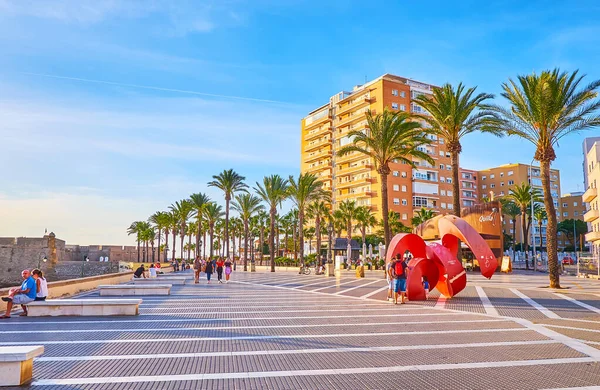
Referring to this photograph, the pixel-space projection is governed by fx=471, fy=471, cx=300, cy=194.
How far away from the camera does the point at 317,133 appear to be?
96.9m

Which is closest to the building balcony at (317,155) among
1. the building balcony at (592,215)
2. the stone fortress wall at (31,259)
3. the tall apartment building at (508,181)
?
the tall apartment building at (508,181)

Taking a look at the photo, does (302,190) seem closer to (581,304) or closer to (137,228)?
(581,304)

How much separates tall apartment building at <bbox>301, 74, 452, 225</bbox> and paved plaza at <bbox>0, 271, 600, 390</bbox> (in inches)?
2473

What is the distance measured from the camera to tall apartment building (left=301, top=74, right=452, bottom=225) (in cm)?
8019

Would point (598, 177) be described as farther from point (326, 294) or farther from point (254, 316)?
point (254, 316)

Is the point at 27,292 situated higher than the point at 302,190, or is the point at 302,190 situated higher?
the point at 302,190

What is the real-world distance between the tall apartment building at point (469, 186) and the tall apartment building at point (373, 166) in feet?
73.1

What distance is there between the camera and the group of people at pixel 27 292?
12.6 metres

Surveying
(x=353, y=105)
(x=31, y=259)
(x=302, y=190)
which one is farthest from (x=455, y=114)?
(x=353, y=105)

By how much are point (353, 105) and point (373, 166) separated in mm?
13256

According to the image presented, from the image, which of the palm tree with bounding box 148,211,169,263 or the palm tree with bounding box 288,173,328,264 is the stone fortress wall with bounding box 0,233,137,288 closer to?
the palm tree with bounding box 288,173,328,264

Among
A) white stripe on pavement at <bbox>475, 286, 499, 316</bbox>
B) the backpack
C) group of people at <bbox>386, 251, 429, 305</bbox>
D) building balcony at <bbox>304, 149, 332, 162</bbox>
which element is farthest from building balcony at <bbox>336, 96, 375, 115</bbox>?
the backpack

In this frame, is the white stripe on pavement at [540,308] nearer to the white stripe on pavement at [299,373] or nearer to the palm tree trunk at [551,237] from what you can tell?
the palm tree trunk at [551,237]

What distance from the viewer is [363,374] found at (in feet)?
→ 21.7
